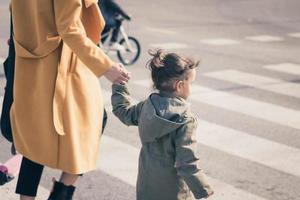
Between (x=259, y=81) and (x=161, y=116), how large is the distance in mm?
6342

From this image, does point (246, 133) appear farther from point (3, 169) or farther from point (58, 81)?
point (58, 81)

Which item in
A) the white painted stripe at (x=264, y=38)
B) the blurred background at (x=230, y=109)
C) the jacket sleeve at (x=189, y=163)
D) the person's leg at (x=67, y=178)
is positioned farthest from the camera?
the white painted stripe at (x=264, y=38)

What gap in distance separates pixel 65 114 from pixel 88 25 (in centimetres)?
55

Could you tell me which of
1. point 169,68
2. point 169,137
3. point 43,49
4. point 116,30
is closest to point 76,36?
point 43,49

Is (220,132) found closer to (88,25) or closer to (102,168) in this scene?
(102,168)

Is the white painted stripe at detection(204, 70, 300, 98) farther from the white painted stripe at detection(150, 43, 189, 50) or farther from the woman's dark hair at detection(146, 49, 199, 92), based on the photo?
the woman's dark hair at detection(146, 49, 199, 92)

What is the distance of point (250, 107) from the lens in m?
7.90

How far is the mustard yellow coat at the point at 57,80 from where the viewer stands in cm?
363

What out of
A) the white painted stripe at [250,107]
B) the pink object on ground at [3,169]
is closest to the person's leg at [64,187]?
the pink object on ground at [3,169]

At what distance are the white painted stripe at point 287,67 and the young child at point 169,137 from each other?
7.22 meters

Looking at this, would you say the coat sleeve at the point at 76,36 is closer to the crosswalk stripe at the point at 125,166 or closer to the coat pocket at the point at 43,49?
the coat pocket at the point at 43,49

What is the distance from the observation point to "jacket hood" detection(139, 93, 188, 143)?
3.29m

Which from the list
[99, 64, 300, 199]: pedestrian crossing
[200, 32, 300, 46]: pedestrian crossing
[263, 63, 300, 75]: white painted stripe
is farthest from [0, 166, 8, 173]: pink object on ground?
[200, 32, 300, 46]: pedestrian crossing

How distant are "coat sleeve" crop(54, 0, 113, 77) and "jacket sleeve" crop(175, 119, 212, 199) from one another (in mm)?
658
